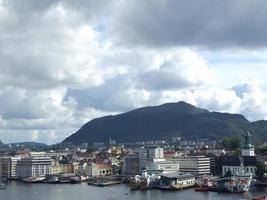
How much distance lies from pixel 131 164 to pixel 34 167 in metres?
11.1

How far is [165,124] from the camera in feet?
545

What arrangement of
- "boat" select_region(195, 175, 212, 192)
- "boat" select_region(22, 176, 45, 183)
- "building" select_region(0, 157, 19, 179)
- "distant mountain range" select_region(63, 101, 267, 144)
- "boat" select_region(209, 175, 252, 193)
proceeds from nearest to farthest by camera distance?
1. "boat" select_region(209, 175, 252, 193)
2. "boat" select_region(195, 175, 212, 192)
3. "boat" select_region(22, 176, 45, 183)
4. "building" select_region(0, 157, 19, 179)
5. "distant mountain range" select_region(63, 101, 267, 144)

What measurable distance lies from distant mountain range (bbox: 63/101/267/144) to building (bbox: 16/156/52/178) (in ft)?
251

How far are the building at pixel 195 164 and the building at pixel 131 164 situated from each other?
5.07 meters

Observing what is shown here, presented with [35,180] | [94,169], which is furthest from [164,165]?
[35,180]

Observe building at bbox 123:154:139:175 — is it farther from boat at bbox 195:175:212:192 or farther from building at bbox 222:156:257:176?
boat at bbox 195:175:212:192

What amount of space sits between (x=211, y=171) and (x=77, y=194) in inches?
890

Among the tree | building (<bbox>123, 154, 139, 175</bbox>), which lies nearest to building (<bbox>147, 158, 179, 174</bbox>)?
building (<bbox>123, 154, 139, 175</bbox>)

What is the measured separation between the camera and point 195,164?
2314 inches

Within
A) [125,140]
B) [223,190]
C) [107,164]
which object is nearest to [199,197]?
Result: [223,190]

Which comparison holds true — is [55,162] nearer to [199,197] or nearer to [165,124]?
[199,197]

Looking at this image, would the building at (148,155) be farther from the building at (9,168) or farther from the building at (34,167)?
the building at (9,168)

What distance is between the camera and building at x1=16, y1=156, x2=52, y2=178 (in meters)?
65.6

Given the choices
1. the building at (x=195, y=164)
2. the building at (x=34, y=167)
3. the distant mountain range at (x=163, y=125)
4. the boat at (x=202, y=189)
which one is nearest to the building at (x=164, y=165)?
the building at (x=195, y=164)
